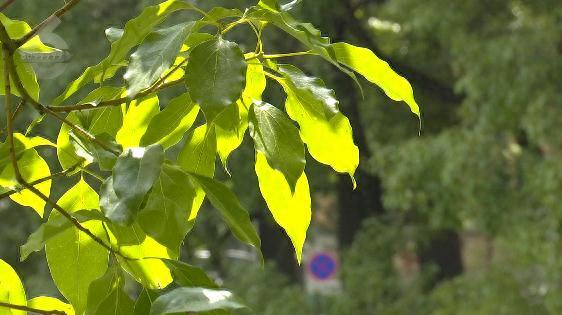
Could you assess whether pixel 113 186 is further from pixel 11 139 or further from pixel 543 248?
pixel 543 248

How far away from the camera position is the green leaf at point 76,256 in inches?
23.6

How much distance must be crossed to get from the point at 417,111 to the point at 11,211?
23.3 feet

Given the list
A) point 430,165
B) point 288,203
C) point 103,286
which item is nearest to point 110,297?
point 103,286

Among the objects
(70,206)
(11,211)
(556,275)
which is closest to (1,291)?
(70,206)

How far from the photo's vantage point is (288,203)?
583 mm

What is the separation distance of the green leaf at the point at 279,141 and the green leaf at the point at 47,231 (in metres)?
0.08

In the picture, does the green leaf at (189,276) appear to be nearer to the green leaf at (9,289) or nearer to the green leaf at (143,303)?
the green leaf at (143,303)

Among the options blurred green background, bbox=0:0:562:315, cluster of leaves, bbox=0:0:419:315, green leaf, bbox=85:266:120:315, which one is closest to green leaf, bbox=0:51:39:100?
cluster of leaves, bbox=0:0:419:315

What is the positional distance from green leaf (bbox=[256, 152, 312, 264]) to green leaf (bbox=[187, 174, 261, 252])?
0.06m

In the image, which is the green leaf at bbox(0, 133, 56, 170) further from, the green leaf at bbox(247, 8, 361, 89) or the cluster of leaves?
the green leaf at bbox(247, 8, 361, 89)

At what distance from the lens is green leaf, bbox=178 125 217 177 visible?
0.58 metres

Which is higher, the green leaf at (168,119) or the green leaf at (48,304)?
the green leaf at (168,119)

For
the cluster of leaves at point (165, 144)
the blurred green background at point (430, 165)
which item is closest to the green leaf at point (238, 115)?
the cluster of leaves at point (165, 144)

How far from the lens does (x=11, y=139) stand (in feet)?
1.72
